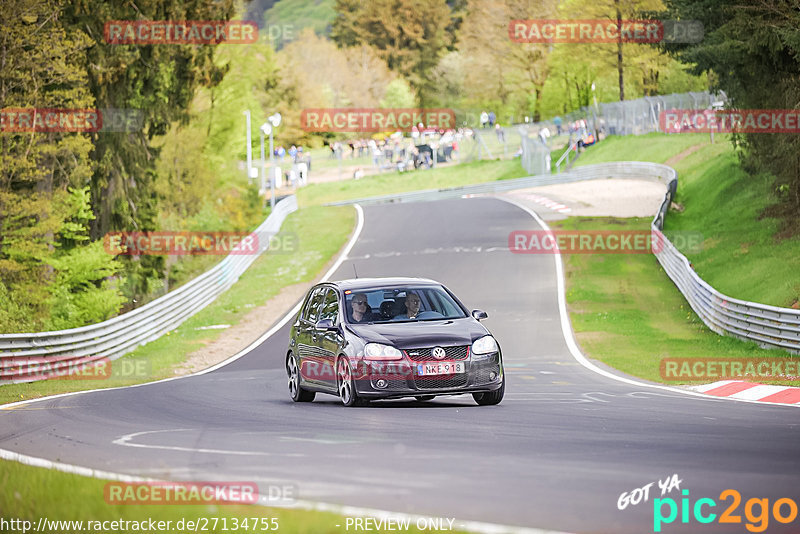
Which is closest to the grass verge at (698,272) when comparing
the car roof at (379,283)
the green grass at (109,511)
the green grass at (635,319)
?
the green grass at (635,319)

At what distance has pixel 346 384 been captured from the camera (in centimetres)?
1419

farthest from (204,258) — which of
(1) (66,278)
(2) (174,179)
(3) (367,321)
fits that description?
(3) (367,321)

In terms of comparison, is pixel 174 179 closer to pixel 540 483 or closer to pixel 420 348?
pixel 420 348

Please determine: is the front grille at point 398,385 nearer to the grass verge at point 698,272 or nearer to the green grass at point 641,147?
the grass verge at point 698,272

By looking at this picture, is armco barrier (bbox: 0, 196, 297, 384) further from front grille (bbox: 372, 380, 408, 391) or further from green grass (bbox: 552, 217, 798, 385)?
front grille (bbox: 372, 380, 408, 391)

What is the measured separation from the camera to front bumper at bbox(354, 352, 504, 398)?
13.6m

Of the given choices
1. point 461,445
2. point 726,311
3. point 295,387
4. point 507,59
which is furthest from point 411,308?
point 507,59

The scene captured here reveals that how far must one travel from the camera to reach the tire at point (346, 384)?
14.0 metres

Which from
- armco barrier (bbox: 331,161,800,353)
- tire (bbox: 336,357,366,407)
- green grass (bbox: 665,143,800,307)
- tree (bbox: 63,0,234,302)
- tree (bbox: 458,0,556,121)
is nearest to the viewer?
tire (bbox: 336,357,366,407)

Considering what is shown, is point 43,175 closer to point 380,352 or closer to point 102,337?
point 102,337

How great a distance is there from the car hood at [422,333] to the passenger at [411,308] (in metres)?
0.31

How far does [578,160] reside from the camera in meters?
82.4

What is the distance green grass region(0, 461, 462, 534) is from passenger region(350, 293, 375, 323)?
22.7ft

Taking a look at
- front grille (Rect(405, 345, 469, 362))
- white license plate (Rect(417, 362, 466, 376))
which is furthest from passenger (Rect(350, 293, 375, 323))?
white license plate (Rect(417, 362, 466, 376))
